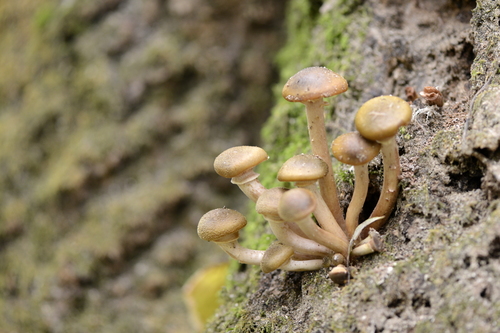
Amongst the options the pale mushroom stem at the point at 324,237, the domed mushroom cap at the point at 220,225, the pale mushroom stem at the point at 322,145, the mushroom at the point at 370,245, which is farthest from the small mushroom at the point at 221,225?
the mushroom at the point at 370,245

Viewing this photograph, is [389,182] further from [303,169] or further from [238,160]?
[238,160]

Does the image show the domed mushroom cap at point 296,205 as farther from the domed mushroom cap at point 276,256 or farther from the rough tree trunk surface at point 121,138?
the rough tree trunk surface at point 121,138

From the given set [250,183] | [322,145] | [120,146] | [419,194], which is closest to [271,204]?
[250,183]

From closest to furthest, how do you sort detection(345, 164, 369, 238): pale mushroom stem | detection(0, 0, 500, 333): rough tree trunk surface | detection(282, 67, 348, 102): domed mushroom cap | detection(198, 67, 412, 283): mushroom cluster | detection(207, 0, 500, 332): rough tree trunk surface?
detection(207, 0, 500, 332): rough tree trunk surface → detection(198, 67, 412, 283): mushroom cluster → detection(282, 67, 348, 102): domed mushroom cap → detection(345, 164, 369, 238): pale mushroom stem → detection(0, 0, 500, 333): rough tree trunk surface

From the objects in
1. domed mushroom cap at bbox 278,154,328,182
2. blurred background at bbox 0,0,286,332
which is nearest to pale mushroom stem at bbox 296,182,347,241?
domed mushroom cap at bbox 278,154,328,182

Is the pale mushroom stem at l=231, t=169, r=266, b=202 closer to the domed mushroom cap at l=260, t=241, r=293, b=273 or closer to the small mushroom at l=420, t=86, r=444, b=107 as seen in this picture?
the domed mushroom cap at l=260, t=241, r=293, b=273

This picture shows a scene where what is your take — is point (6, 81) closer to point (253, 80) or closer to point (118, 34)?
point (118, 34)
